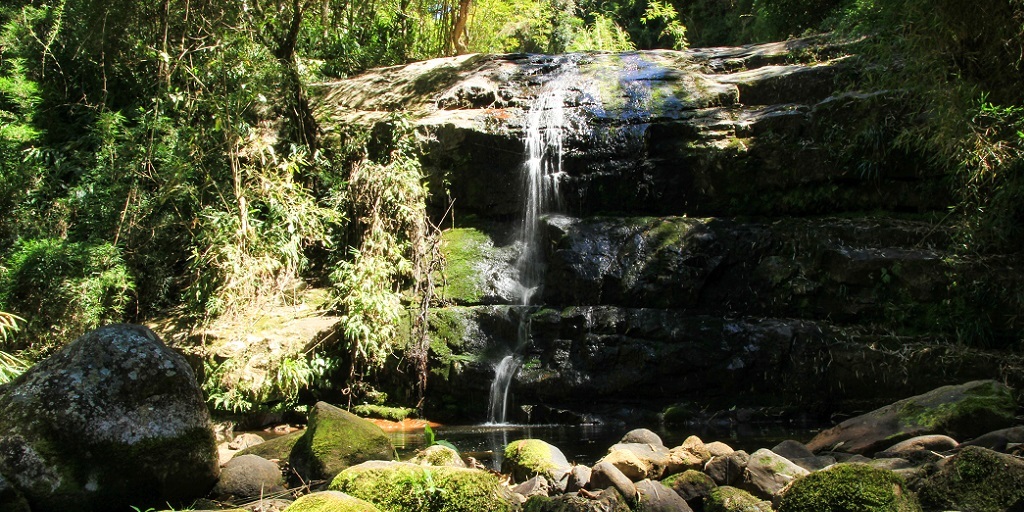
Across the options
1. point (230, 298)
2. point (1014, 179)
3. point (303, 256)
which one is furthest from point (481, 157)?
point (1014, 179)

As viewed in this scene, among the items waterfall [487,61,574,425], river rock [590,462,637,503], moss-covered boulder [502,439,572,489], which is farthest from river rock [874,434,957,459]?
waterfall [487,61,574,425]

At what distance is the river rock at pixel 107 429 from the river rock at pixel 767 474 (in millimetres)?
3169

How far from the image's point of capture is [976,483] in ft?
11.0

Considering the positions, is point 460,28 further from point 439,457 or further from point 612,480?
point 612,480

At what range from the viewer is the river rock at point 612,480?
3889 millimetres

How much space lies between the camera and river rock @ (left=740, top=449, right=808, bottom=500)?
397cm

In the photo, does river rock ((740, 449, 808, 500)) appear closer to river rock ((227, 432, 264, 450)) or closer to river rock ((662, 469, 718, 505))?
river rock ((662, 469, 718, 505))

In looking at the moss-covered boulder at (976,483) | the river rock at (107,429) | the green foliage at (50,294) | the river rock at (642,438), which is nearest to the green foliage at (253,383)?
the green foliage at (50,294)

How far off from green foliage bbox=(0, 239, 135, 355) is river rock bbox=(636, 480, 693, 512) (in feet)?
22.9

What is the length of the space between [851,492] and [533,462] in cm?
191

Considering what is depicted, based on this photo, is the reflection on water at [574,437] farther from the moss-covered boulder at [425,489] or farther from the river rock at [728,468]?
the moss-covered boulder at [425,489]

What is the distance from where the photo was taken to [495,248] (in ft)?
31.0

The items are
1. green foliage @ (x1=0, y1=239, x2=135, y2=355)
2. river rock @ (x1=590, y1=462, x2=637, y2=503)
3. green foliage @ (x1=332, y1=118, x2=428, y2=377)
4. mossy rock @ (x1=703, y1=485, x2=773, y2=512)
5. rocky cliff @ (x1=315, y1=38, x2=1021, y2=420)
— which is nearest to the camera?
mossy rock @ (x1=703, y1=485, x2=773, y2=512)

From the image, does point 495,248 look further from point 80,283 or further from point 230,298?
point 80,283
